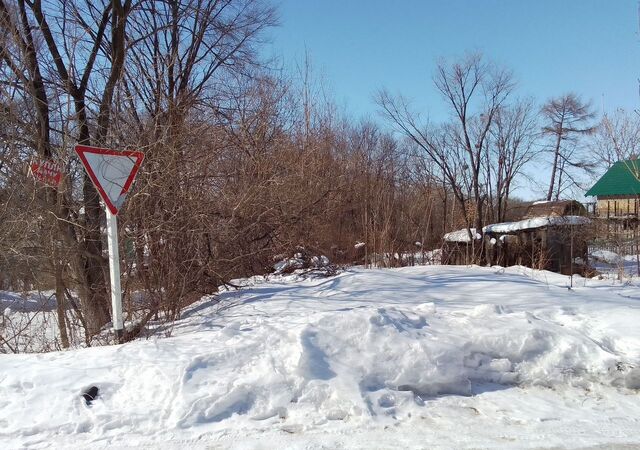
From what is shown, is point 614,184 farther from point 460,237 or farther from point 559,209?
point 460,237

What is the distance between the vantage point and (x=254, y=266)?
32.1ft

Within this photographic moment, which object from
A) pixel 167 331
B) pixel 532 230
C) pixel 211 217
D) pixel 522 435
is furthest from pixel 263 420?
pixel 532 230

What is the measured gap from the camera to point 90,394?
406cm

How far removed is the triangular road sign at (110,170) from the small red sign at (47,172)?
7.49 feet

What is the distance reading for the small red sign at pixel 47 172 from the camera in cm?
702

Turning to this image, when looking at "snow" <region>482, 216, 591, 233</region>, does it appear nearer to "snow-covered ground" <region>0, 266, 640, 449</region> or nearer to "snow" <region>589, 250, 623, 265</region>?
"snow" <region>589, 250, 623, 265</region>

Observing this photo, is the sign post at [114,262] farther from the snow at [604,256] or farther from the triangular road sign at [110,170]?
the snow at [604,256]

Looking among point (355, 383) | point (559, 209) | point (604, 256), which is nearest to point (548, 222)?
point (604, 256)

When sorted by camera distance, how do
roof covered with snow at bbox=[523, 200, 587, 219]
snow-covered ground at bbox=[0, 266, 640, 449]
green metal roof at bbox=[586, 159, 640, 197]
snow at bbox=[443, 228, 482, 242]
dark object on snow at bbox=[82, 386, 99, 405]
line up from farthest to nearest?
1. green metal roof at bbox=[586, 159, 640, 197]
2. roof covered with snow at bbox=[523, 200, 587, 219]
3. snow at bbox=[443, 228, 482, 242]
4. dark object on snow at bbox=[82, 386, 99, 405]
5. snow-covered ground at bbox=[0, 266, 640, 449]

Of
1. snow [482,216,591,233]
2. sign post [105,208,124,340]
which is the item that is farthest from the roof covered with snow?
sign post [105,208,124,340]

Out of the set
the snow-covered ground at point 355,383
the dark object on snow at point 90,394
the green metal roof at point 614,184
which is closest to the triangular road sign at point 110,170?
the snow-covered ground at point 355,383

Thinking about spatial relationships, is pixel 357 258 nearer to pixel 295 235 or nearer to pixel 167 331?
pixel 295 235

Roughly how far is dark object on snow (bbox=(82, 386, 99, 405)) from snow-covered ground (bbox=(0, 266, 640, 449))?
6cm

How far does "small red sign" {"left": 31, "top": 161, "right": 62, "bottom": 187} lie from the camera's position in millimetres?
7021
